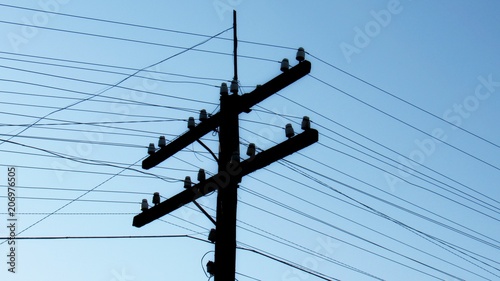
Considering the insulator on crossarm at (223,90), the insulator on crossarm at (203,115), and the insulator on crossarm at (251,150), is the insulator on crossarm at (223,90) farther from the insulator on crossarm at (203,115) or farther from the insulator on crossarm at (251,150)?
the insulator on crossarm at (251,150)

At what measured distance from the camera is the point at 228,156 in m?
10.2

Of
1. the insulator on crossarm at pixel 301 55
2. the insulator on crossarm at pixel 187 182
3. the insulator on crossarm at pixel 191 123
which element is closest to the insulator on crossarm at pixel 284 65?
the insulator on crossarm at pixel 301 55

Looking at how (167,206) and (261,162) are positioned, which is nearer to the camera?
(261,162)

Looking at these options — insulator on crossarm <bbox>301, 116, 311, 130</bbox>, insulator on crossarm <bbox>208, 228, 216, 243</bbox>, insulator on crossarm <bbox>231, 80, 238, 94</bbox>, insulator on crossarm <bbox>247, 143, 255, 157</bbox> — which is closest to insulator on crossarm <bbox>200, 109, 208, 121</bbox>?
insulator on crossarm <bbox>231, 80, 238, 94</bbox>

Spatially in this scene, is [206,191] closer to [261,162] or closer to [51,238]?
[261,162]

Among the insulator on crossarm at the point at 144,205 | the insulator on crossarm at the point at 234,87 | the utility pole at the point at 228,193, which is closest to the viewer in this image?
the utility pole at the point at 228,193

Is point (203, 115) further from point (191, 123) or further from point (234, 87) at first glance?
point (234, 87)

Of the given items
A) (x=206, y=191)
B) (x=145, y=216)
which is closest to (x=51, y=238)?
(x=145, y=216)

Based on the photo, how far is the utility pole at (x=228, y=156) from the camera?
31.2 ft

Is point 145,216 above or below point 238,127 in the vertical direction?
below

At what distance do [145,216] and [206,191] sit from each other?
55.3 inches

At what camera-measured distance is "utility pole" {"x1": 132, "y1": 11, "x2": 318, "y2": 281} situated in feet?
31.2

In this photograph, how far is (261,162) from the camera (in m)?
9.96

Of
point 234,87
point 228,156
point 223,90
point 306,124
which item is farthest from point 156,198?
point 306,124
